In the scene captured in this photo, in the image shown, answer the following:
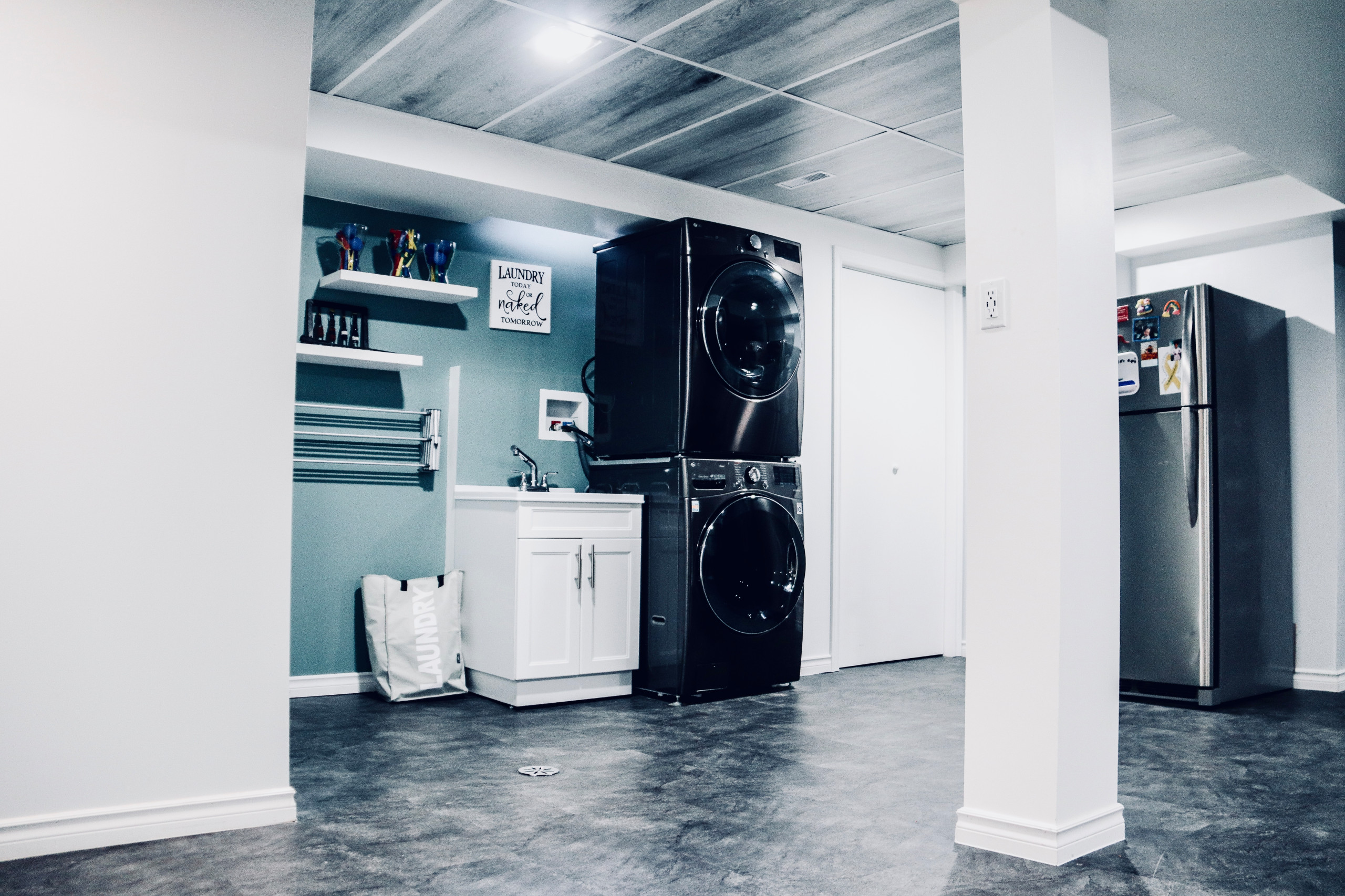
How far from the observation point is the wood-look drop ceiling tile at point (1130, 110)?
11.8 ft

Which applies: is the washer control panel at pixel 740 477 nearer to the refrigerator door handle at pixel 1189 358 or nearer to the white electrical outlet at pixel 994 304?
the refrigerator door handle at pixel 1189 358

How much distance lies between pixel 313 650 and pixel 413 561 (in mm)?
545

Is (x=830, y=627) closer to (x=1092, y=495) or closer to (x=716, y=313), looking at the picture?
(x=716, y=313)

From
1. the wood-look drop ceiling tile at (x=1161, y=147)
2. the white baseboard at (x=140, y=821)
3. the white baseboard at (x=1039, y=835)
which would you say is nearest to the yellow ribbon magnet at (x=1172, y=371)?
the wood-look drop ceiling tile at (x=1161, y=147)

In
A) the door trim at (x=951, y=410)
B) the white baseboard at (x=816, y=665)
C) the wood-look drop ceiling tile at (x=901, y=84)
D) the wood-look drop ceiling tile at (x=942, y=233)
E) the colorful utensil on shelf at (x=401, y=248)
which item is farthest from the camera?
the door trim at (x=951, y=410)

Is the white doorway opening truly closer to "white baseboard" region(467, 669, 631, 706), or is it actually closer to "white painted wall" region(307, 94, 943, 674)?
"white painted wall" region(307, 94, 943, 674)

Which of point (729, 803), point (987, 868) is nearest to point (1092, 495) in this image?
point (987, 868)

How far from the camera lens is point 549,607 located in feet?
12.7

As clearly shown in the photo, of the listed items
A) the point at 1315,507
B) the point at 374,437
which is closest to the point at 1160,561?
the point at 1315,507

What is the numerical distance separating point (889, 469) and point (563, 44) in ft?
10.0

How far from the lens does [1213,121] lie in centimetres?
326

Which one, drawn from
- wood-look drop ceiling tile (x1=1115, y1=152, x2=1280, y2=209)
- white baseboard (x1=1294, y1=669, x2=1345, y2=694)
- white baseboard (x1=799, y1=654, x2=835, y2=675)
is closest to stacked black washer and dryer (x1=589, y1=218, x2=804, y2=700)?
white baseboard (x1=799, y1=654, x2=835, y2=675)

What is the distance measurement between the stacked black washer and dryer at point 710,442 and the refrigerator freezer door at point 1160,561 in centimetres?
Result: 143

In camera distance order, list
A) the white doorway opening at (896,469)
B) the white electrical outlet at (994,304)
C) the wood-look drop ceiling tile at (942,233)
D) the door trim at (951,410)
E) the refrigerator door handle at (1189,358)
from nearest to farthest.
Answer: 1. the white electrical outlet at (994,304)
2. the refrigerator door handle at (1189,358)
3. the white doorway opening at (896,469)
4. the wood-look drop ceiling tile at (942,233)
5. the door trim at (951,410)
